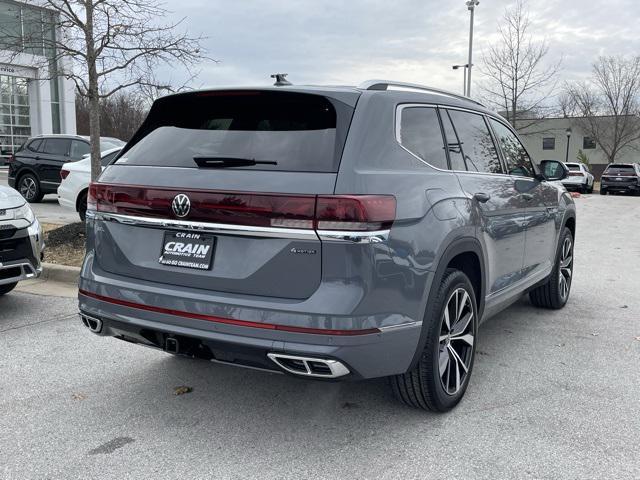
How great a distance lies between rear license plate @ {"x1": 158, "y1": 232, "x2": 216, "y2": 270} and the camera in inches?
115

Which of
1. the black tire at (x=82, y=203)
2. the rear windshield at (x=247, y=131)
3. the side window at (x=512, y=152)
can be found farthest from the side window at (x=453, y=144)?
the black tire at (x=82, y=203)

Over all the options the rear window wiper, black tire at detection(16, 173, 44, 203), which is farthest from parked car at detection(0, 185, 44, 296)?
black tire at detection(16, 173, 44, 203)

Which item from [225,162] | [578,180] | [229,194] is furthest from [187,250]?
[578,180]

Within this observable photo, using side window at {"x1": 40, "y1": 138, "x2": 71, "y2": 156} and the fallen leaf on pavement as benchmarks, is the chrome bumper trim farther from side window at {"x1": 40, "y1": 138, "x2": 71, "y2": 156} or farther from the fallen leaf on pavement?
side window at {"x1": 40, "y1": 138, "x2": 71, "y2": 156}

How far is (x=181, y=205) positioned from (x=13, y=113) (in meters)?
36.6

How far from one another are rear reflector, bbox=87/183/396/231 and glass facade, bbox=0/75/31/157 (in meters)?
35.0

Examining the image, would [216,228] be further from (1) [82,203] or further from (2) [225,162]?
(1) [82,203]

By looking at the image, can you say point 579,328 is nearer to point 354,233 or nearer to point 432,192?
point 432,192

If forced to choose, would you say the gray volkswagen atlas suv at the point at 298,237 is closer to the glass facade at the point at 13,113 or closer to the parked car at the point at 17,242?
the parked car at the point at 17,242

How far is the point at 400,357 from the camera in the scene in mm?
2918

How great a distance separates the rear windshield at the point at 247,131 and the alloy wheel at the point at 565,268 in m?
3.70

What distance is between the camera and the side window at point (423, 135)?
3.26 metres

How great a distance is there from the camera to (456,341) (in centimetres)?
362

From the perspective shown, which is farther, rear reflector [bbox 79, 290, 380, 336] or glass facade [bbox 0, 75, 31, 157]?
glass facade [bbox 0, 75, 31, 157]
